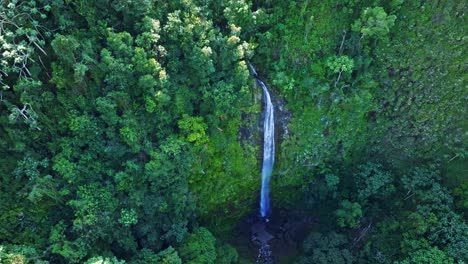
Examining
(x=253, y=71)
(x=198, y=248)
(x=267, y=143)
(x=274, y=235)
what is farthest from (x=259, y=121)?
(x=274, y=235)

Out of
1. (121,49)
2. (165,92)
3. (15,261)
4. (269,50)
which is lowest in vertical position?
(15,261)

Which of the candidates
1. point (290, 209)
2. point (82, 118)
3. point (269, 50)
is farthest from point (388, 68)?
point (82, 118)

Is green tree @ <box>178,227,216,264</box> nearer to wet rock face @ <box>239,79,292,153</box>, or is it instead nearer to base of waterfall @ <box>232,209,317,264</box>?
base of waterfall @ <box>232,209,317,264</box>

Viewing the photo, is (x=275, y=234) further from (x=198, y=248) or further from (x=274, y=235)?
(x=198, y=248)

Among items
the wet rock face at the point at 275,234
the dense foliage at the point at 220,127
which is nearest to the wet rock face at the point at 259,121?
the dense foliage at the point at 220,127

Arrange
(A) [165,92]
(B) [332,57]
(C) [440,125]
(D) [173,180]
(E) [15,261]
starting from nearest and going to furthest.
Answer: (E) [15,261] → (A) [165,92] → (D) [173,180] → (B) [332,57] → (C) [440,125]

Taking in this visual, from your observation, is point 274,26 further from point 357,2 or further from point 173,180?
point 173,180
